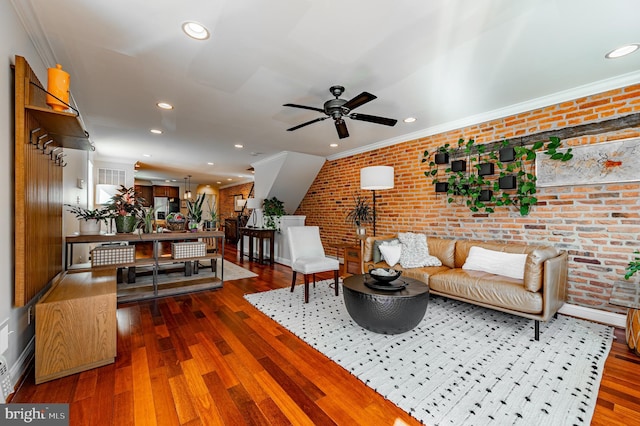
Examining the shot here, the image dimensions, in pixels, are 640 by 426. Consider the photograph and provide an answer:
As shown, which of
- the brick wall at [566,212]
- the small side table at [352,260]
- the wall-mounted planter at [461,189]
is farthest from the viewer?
the small side table at [352,260]

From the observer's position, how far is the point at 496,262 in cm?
306

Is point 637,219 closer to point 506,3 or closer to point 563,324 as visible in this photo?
point 563,324

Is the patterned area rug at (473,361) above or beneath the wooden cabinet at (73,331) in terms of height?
beneath

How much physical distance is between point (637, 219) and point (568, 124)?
1134 mm

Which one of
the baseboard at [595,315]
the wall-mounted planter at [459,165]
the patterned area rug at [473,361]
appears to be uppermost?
the wall-mounted planter at [459,165]

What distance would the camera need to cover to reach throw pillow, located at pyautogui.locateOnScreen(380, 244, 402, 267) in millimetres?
3551

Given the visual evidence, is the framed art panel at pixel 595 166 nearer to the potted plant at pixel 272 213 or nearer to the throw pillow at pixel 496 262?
the throw pillow at pixel 496 262

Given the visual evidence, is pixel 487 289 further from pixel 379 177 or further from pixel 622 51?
pixel 622 51

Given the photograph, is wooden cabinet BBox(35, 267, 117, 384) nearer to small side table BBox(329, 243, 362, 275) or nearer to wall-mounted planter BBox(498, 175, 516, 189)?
small side table BBox(329, 243, 362, 275)

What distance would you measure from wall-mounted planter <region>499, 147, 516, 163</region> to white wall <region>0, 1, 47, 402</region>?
4.43 meters

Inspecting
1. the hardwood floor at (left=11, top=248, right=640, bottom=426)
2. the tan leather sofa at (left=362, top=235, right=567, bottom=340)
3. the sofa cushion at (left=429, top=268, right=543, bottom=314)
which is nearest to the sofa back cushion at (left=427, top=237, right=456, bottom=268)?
the tan leather sofa at (left=362, top=235, right=567, bottom=340)

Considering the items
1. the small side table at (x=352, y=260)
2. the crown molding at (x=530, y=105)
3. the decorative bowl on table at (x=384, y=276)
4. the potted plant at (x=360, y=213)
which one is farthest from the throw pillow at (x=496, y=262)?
the potted plant at (x=360, y=213)

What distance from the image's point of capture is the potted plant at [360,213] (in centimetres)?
519

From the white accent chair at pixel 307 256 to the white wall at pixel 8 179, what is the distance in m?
2.41
